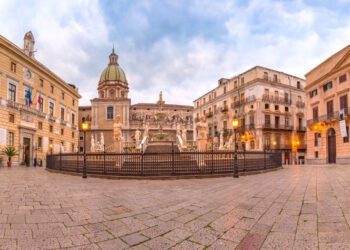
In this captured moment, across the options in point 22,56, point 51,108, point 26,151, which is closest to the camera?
point 22,56

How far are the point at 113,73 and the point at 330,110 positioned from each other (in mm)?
52529

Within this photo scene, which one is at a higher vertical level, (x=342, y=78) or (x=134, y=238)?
(x=342, y=78)

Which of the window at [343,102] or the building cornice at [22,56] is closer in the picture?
the building cornice at [22,56]

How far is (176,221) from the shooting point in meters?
4.30

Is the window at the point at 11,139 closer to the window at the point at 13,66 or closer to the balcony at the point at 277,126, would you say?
the window at the point at 13,66

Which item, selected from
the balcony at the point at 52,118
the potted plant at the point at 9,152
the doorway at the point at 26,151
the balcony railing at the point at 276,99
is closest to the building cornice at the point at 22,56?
the balcony at the point at 52,118

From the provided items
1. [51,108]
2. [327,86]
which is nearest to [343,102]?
[327,86]

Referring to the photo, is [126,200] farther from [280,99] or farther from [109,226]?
[280,99]

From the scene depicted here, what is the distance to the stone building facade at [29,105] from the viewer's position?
22.1 meters

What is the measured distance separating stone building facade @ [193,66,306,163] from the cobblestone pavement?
97.9ft

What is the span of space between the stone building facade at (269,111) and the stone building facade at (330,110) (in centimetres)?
733

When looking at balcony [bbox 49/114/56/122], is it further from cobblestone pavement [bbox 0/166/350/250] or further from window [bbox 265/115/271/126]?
window [bbox 265/115/271/126]

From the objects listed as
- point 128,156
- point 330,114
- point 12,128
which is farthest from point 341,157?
point 12,128

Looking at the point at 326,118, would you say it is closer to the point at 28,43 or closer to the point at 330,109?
the point at 330,109
